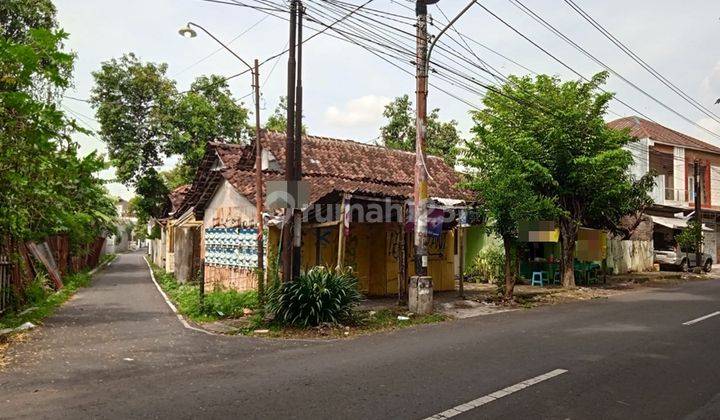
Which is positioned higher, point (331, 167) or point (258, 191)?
point (331, 167)

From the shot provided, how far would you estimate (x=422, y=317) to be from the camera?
12.4 metres

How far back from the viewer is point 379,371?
7.14 metres

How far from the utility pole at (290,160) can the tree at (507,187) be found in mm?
6322

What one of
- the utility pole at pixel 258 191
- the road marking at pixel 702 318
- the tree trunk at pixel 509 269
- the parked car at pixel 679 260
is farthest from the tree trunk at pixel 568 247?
the utility pole at pixel 258 191

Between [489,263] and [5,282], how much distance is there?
1673 cm

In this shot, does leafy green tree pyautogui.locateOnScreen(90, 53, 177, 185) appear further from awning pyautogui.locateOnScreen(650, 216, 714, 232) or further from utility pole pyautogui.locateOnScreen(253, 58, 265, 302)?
awning pyautogui.locateOnScreen(650, 216, 714, 232)

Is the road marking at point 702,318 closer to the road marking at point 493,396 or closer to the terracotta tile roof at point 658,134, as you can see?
the road marking at point 493,396

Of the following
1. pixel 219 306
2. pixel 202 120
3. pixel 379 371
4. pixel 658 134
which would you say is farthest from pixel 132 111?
pixel 658 134

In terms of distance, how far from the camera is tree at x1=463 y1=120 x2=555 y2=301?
15.0 meters

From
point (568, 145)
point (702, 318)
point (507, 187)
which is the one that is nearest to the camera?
point (702, 318)

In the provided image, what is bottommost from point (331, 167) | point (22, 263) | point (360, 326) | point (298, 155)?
point (360, 326)

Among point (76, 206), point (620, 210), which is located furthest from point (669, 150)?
point (76, 206)

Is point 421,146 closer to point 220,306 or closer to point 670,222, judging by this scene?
point 220,306

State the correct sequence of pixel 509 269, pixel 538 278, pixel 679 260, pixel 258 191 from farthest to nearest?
pixel 679 260
pixel 538 278
pixel 509 269
pixel 258 191
